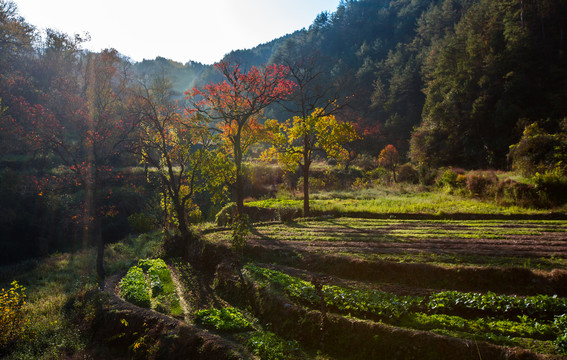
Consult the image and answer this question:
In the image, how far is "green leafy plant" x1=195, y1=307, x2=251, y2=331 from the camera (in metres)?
9.60

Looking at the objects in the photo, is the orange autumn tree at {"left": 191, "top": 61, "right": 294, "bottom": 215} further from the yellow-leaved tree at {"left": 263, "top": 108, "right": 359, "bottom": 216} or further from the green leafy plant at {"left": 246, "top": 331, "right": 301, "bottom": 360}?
the green leafy plant at {"left": 246, "top": 331, "right": 301, "bottom": 360}

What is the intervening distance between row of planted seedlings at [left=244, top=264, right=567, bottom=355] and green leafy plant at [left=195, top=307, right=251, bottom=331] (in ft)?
5.82

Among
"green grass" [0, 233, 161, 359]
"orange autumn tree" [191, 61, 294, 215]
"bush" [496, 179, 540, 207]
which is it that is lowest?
"green grass" [0, 233, 161, 359]

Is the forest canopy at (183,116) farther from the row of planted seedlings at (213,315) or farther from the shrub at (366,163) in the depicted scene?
the shrub at (366,163)

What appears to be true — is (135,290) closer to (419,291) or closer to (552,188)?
(419,291)

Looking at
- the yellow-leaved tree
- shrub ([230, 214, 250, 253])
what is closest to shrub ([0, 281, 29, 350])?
shrub ([230, 214, 250, 253])

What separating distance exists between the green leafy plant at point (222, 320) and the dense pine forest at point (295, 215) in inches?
3.1

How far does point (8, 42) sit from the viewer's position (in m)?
42.3

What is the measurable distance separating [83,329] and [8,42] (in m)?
47.8

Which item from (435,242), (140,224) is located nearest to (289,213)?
(435,242)

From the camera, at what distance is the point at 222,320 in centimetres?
→ 984

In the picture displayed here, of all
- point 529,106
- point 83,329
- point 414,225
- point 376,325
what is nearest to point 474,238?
point 414,225

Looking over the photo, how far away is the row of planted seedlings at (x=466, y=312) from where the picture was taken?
6793 mm

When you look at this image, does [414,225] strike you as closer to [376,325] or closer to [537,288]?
[537,288]
